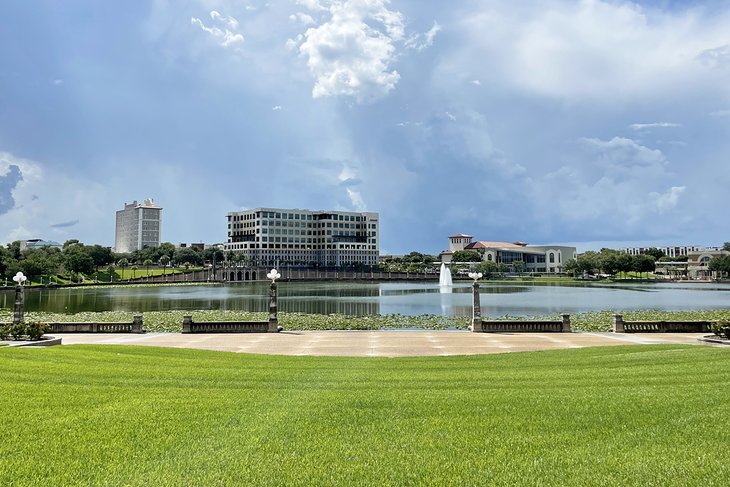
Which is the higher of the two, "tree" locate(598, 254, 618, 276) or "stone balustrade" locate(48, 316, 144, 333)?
"tree" locate(598, 254, 618, 276)

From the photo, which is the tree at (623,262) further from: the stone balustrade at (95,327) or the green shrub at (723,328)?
the stone balustrade at (95,327)

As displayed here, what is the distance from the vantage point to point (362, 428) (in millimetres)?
7977

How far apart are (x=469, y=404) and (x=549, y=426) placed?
69.5 inches

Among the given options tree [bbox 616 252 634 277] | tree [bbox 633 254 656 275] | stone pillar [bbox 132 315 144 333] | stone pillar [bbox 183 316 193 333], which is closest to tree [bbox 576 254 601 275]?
tree [bbox 616 252 634 277]

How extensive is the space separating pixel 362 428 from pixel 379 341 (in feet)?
61.7

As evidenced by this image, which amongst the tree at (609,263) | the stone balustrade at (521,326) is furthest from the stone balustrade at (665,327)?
the tree at (609,263)

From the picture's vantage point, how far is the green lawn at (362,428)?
613 cm

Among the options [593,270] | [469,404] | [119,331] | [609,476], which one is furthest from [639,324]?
[593,270]

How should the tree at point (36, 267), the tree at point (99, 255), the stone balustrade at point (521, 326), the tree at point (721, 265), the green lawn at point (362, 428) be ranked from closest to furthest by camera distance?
1. the green lawn at point (362, 428)
2. the stone balustrade at point (521, 326)
3. the tree at point (36, 267)
4. the tree at point (99, 255)
5. the tree at point (721, 265)

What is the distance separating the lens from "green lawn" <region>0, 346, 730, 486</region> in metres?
6.13

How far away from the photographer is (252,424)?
320 inches

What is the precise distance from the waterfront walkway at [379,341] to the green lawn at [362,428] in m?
9.24

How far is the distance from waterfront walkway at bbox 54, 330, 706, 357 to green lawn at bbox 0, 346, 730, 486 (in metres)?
9.24

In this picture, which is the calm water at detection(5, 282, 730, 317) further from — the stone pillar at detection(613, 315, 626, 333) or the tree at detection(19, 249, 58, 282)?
the tree at detection(19, 249, 58, 282)
